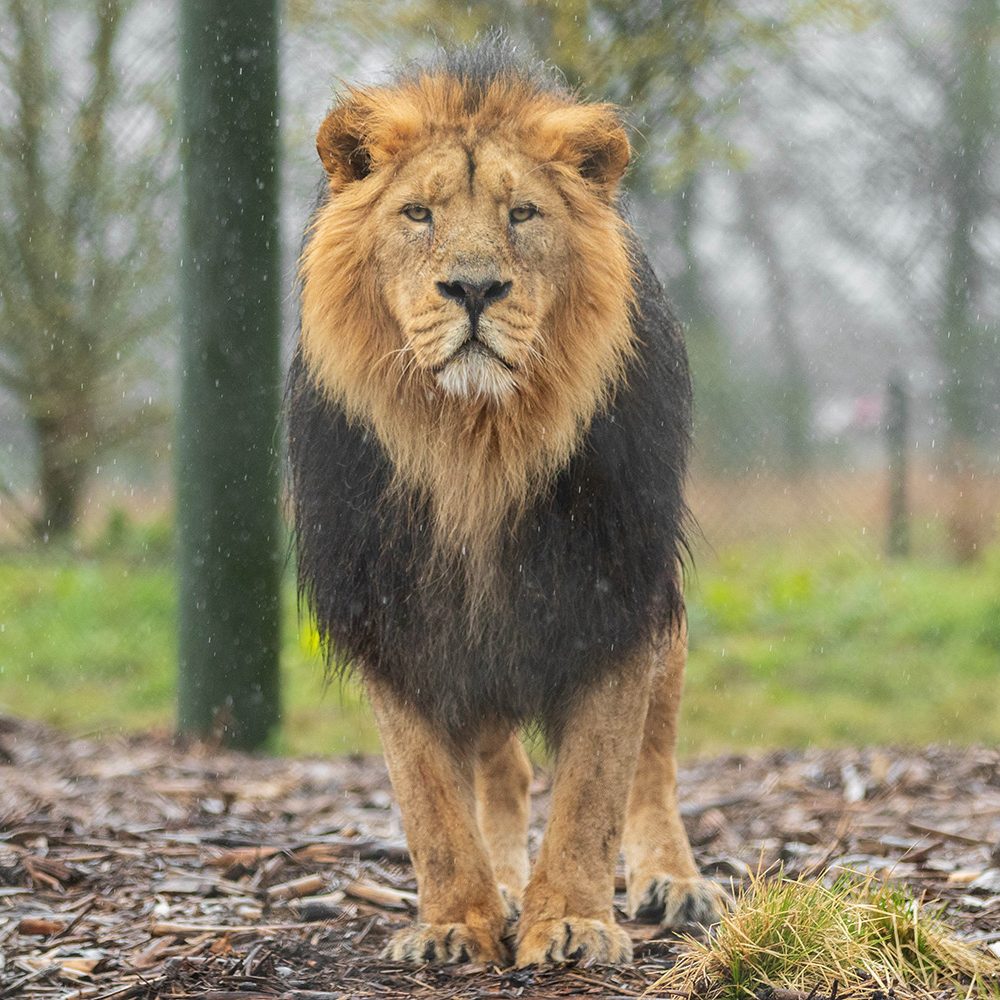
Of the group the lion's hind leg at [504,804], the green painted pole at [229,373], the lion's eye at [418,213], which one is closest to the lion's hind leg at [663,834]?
the lion's hind leg at [504,804]

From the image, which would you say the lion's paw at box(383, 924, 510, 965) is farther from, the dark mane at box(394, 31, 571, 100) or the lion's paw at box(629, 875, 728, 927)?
the dark mane at box(394, 31, 571, 100)

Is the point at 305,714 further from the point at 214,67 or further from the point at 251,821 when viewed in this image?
the point at 214,67

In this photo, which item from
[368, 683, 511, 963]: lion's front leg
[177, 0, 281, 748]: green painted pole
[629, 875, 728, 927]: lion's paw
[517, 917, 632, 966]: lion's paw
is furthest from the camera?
[177, 0, 281, 748]: green painted pole

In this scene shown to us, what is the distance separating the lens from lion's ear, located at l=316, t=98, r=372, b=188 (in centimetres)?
327

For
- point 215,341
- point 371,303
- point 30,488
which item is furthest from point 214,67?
point 30,488

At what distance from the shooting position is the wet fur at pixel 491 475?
320 centimetres

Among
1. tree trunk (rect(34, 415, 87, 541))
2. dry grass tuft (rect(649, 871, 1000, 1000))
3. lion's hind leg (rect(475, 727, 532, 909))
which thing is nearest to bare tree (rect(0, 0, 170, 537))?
tree trunk (rect(34, 415, 87, 541))

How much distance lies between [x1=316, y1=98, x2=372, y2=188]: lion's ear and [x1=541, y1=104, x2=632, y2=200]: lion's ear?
1.33ft

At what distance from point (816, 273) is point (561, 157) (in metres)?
3.90

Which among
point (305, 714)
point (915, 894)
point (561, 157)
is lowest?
point (305, 714)

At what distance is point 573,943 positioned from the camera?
10.3ft

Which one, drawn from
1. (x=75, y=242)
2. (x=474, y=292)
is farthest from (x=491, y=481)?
(x=75, y=242)

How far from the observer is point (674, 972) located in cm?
282

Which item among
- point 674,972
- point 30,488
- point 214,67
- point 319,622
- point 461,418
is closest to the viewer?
point 674,972
